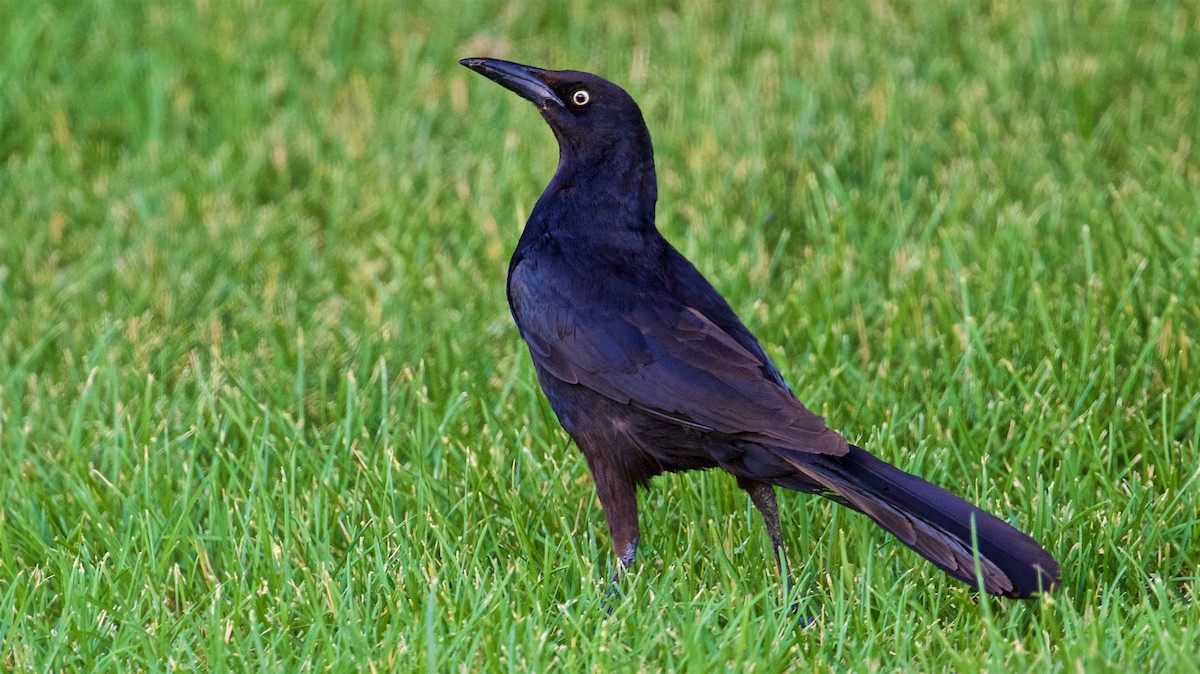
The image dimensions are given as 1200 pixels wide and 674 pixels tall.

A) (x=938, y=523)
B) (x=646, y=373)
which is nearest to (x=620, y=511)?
(x=646, y=373)

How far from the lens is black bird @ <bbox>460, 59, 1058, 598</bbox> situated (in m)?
3.49

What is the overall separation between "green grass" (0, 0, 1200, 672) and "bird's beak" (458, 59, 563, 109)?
0.95 meters

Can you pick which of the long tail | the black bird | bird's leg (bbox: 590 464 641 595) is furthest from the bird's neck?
the long tail

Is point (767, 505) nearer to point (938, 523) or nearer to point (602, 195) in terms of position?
point (938, 523)

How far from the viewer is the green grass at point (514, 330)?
3605 mm

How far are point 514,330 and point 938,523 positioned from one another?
2.29 m

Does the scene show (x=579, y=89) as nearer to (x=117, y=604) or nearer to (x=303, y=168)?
(x=117, y=604)

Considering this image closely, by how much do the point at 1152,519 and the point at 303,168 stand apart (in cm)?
423

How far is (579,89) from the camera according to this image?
4.20 meters

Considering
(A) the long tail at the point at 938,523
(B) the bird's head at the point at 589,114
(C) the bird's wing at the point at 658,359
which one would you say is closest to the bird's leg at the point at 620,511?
(C) the bird's wing at the point at 658,359

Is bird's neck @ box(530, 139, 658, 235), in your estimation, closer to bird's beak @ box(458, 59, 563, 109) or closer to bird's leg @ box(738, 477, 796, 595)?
bird's beak @ box(458, 59, 563, 109)

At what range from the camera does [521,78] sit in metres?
4.29

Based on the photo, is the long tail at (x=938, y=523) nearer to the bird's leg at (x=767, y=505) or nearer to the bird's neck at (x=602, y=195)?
the bird's leg at (x=767, y=505)

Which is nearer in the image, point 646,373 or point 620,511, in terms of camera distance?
point 646,373
